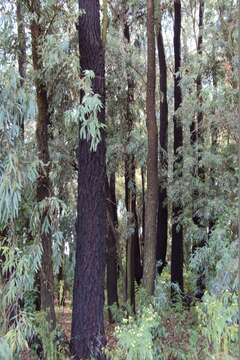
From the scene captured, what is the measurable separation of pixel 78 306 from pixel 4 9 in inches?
134

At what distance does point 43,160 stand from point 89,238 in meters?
1.06

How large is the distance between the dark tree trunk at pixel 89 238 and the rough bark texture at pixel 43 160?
38 cm

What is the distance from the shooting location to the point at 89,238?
551 cm

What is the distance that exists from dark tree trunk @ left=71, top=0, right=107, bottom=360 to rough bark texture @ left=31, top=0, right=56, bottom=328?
1.26 ft

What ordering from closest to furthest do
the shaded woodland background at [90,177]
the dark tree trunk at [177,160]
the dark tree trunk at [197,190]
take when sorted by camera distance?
the shaded woodland background at [90,177], the dark tree trunk at [197,190], the dark tree trunk at [177,160]

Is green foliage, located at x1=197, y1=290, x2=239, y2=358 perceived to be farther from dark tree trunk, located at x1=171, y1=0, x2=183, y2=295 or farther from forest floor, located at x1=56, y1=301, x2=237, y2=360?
dark tree trunk, located at x1=171, y1=0, x2=183, y2=295

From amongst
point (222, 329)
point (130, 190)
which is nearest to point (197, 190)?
point (130, 190)

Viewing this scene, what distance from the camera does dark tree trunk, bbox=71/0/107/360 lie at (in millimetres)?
5457

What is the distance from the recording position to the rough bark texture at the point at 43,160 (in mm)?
5676

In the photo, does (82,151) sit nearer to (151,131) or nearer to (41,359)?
(151,131)


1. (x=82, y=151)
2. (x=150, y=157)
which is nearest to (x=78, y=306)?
(x=82, y=151)

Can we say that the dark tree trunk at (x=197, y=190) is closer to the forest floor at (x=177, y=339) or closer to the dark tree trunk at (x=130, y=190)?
the dark tree trunk at (x=130, y=190)

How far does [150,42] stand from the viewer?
701cm

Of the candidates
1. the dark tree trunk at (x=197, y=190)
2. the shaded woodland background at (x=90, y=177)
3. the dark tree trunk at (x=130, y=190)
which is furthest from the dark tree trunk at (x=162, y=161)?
the shaded woodland background at (x=90, y=177)
